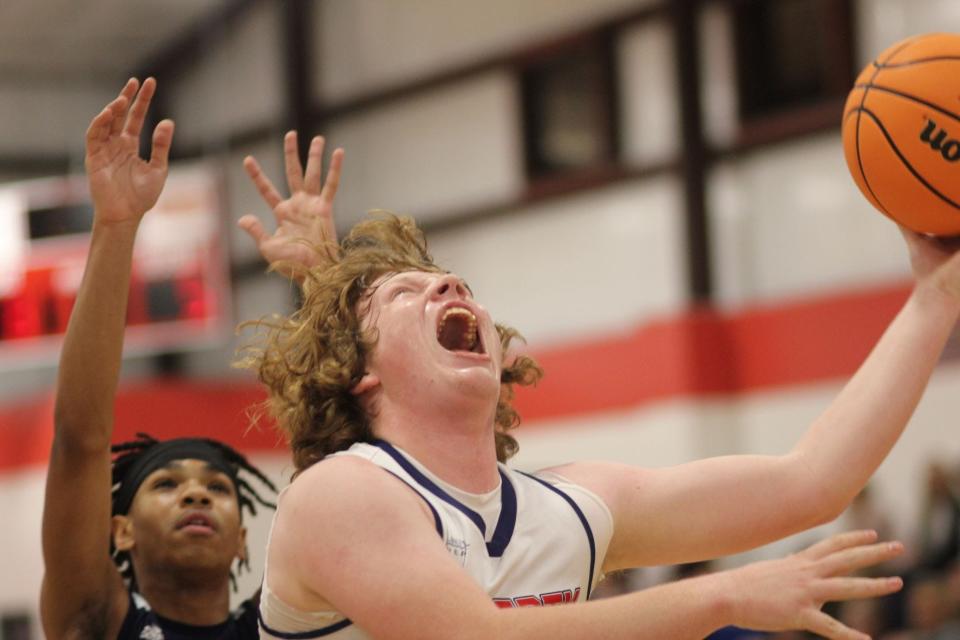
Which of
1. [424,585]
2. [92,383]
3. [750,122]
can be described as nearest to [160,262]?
[750,122]

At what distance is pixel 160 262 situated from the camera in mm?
10633

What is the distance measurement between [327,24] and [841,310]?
18.8 feet

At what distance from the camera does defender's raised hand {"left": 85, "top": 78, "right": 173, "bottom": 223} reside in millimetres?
3150

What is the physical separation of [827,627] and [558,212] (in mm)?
9326

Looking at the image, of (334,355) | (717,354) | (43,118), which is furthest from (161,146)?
(43,118)

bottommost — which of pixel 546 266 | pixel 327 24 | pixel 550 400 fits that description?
pixel 550 400

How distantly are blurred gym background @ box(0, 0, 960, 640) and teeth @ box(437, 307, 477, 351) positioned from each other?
564 cm

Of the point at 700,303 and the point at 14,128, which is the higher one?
the point at 14,128

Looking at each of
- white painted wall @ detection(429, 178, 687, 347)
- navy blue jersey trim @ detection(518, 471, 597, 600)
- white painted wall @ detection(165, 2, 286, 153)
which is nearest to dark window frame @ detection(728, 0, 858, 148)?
white painted wall @ detection(429, 178, 687, 347)

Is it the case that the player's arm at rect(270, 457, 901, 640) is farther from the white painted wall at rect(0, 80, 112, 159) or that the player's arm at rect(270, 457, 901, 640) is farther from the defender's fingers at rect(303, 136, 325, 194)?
the white painted wall at rect(0, 80, 112, 159)

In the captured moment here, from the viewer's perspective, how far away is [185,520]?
3551 mm

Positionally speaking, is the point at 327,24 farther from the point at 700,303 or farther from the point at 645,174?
the point at 700,303

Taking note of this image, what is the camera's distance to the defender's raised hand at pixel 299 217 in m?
3.75

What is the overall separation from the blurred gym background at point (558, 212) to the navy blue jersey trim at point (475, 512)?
19.0 feet
